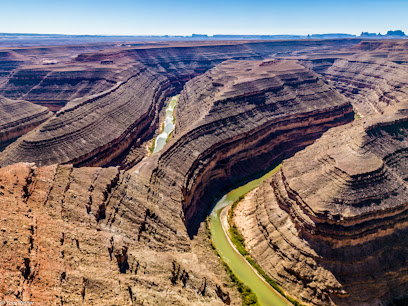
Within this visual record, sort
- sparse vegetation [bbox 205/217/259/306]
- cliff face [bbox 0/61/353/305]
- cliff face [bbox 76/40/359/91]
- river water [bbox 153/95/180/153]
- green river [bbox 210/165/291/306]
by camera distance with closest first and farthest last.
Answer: cliff face [bbox 0/61/353/305]
sparse vegetation [bbox 205/217/259/306]
green river [bbox 210/165/291/306]
river water [bbox 153/95/180/153]
cliff face [bbox 76/40/359/91]

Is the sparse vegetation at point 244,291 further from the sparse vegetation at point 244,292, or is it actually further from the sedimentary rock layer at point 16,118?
the sedimentary rock layer at point 16,118

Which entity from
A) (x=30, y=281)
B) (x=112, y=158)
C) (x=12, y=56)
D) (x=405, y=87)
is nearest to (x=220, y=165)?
(x=112, y=158)

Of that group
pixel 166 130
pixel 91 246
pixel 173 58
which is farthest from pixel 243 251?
pixel 173 58

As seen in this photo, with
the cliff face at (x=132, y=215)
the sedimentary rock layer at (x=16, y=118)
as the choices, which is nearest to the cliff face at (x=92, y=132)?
the cliff face at (x=132, y=215)

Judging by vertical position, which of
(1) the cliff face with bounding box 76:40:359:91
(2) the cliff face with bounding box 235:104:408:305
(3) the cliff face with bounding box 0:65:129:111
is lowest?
(2) the cliff face with bounding box 235:104:408:305

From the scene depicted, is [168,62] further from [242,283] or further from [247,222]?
[242,283]

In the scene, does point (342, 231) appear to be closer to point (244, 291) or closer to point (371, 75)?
point (244, 291)

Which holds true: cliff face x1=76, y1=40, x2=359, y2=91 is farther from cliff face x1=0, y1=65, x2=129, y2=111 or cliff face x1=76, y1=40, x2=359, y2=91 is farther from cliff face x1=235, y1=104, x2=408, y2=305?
cliff face x1=235, y1=104, x2=408, y2=305

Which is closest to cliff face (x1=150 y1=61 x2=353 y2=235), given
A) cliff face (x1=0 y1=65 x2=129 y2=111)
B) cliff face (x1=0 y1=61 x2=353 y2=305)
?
cliff face (x1=0 y1=61 x2=353 y2=305)
